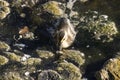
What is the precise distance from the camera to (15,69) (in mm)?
7641

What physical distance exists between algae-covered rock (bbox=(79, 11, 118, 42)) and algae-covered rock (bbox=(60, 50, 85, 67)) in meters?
0.64

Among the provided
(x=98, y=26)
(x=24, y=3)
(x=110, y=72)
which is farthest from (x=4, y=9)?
(x=110, y=72)

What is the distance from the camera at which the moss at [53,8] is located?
902 centimetres

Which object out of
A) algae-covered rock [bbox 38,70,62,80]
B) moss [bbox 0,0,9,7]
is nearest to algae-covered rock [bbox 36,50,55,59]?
algae-covered rock [bbox 38,70,62,80]

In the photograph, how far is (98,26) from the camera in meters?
8.62

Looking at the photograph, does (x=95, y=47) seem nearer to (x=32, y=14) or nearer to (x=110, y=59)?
(x=110, y=59)

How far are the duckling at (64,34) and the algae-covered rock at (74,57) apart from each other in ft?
0.55

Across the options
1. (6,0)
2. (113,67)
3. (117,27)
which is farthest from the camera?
Result: (6,0)

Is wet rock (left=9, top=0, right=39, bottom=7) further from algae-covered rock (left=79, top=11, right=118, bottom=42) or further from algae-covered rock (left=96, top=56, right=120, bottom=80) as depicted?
algae-covered rock (left=96, top=56, right=120, bottom=80)

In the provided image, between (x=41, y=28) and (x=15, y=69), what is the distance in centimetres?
140

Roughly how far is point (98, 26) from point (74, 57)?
1148 mm

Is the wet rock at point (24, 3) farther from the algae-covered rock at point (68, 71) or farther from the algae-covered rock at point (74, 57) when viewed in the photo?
the algae-covered rock at point (68, 71)

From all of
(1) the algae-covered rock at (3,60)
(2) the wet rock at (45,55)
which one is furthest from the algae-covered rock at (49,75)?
(1) the algae-covered rock at (3,60)

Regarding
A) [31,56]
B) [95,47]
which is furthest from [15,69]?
Result: [95,47]
